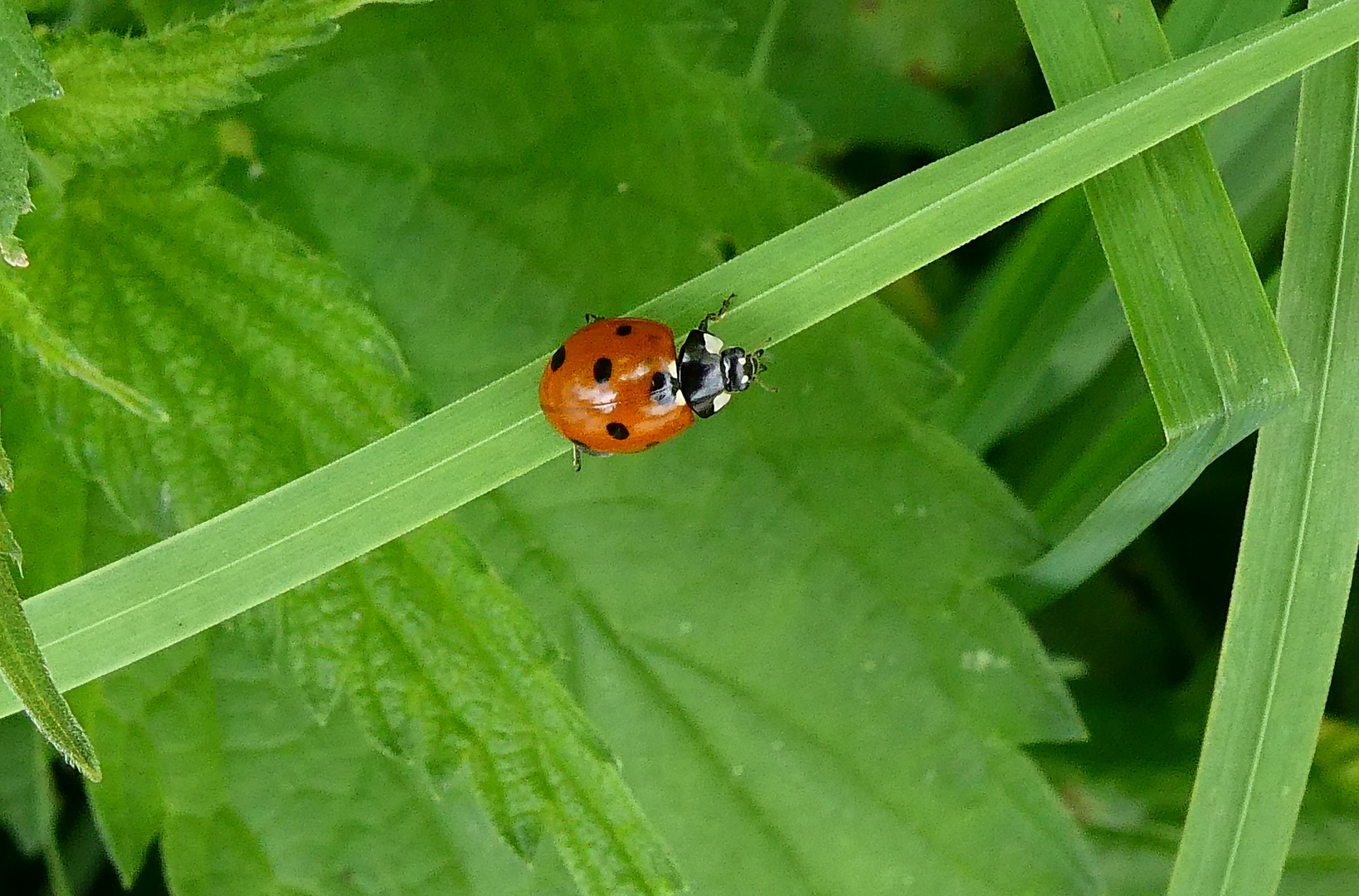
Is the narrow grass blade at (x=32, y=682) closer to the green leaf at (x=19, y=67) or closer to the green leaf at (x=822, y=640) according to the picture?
the green leaf at (x=19, y=67)

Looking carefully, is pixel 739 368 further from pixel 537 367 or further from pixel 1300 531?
pixel 1300 531

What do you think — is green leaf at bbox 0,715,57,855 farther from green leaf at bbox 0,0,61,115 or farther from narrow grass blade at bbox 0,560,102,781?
green leaf at bbox 0,0,61,115

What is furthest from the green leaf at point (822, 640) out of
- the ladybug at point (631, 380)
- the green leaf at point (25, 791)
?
the green leaf at point (25, 791)

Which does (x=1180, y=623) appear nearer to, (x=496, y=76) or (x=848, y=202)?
(x=848, y=202)

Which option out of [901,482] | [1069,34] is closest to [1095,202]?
[1069,34]

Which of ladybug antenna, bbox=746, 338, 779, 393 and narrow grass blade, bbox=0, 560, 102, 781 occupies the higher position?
ladybug antenna, bbox=746, 338, 779, 393

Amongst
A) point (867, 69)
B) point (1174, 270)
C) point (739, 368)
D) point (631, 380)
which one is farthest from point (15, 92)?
point (867, 69)

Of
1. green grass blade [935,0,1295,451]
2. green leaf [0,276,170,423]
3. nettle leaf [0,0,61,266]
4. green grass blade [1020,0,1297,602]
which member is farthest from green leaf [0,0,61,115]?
green grass blade [935,0,1295,451]
